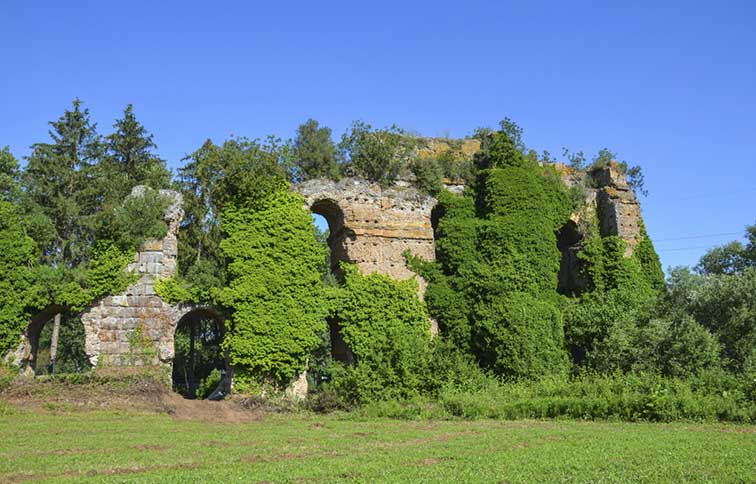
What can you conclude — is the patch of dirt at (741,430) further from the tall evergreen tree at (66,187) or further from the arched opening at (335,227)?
the tall evergreen tree at (66,187)

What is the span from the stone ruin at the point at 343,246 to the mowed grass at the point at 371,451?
10.7ft

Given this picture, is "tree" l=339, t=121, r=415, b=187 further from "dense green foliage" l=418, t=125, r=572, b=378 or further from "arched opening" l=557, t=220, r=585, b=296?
"arched opening" l=557, t=220, r=585, b=296

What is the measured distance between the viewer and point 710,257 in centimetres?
3388

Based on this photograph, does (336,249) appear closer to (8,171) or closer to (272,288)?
(272,288)

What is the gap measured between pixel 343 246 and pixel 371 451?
438 inches

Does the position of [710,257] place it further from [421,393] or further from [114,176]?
[114,176]

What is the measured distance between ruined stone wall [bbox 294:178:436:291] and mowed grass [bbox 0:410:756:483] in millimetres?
6932

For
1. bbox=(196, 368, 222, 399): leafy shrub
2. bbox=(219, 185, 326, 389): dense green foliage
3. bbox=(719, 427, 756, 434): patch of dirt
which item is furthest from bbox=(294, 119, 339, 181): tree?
bbox=(719, 427, 756, 434): patch of dirt

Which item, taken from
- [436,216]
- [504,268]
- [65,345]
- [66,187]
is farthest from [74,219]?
[504,268]

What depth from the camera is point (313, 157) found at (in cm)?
2167

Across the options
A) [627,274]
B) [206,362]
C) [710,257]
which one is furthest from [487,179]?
[206,362]

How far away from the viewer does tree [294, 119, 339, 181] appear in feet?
71.0

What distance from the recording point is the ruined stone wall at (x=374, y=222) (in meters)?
21.2

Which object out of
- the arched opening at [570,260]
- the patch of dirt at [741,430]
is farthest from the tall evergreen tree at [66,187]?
the patch of dirt at [741,430]
